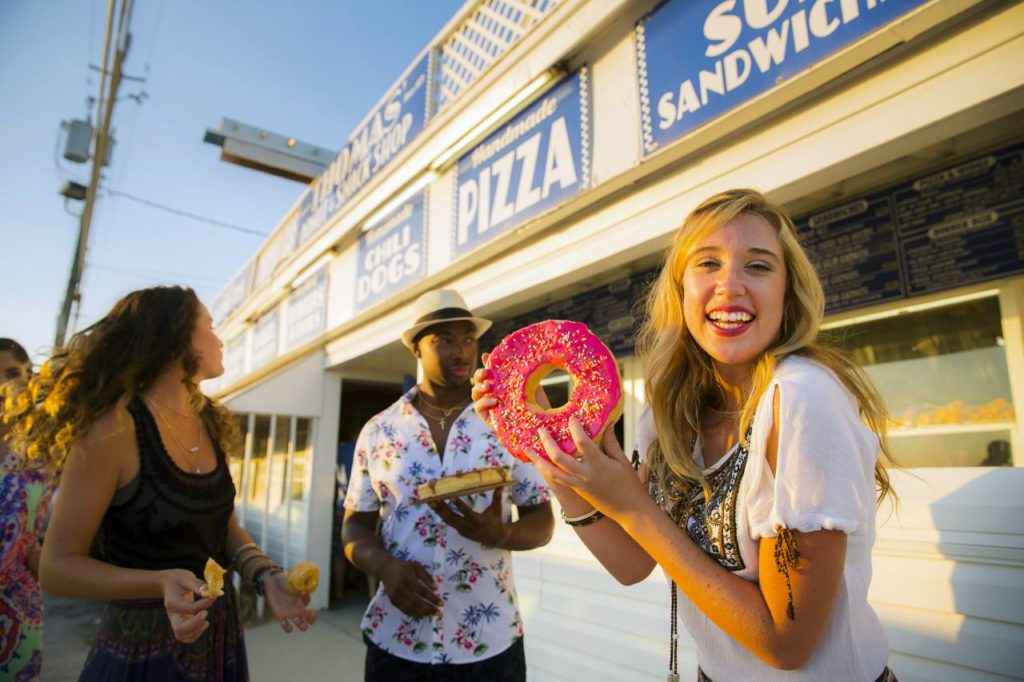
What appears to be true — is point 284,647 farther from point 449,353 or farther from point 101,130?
point 101,130

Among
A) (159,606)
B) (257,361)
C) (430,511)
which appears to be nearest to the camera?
(159,606)

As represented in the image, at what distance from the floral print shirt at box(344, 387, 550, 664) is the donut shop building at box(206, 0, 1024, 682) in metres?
1.39

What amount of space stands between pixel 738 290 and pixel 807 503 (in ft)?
1.51

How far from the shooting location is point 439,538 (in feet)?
6.97

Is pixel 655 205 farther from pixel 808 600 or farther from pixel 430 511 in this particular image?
pixel 808 600

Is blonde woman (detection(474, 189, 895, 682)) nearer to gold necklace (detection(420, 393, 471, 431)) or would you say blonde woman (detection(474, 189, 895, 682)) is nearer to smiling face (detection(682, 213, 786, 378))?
smiling face (detection(682, 213, 786, 378))

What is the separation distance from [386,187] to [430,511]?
4.33m

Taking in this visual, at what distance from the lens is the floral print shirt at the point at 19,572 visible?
2.29 metres

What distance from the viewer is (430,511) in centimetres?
218

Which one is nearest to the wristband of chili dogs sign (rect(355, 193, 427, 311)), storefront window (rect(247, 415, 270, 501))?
chili dogs sign (rect(355, 193, 427, 311))

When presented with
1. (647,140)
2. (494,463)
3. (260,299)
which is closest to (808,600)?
(494,463)

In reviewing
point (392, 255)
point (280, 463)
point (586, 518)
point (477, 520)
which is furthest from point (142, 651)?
point (280, 463)

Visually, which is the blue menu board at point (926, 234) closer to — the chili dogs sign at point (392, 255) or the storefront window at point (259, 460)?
the chili dogs sign at point (392, 255)

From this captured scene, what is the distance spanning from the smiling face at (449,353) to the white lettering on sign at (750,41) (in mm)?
1713
